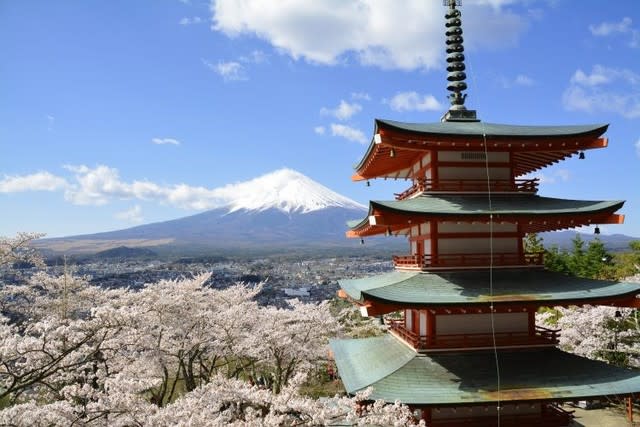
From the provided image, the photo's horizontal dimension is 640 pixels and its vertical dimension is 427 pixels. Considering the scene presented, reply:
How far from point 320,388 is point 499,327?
58.2 feet

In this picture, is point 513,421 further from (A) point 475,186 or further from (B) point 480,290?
(A) point 475,186

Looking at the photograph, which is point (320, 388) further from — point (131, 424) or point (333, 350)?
point (131, 424)

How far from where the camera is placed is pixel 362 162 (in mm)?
15406

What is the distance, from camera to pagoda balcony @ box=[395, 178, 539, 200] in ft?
42.6

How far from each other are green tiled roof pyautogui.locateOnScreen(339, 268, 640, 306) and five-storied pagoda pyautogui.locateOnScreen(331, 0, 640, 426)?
0.04 meters

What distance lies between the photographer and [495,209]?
12172mm

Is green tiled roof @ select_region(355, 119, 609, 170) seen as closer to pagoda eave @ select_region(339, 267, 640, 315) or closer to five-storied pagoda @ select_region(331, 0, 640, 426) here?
five-storied pagoda @ select_region(331, 0, 640, 426)

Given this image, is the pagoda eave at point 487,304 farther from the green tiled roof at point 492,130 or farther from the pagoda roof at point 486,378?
the green tiled roof at point 492,130

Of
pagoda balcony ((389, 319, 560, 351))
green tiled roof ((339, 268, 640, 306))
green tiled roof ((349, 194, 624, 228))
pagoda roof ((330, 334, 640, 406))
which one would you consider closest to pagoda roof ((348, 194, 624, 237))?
green tiled roof ((349, 194, 624, 228))

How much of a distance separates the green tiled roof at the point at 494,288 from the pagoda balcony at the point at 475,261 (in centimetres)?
16

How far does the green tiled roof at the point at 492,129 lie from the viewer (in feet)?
40.0

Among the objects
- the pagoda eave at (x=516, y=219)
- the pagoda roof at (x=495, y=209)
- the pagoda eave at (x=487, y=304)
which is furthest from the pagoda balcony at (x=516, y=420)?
the pagoda roof at (x=495, y=209)

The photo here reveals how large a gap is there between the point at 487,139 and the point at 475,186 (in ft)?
4.51

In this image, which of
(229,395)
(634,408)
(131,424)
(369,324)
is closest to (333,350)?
(229,395)
